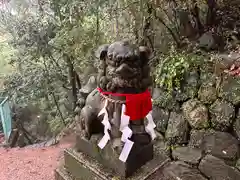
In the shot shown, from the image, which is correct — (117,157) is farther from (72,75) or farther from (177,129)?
(72,75)

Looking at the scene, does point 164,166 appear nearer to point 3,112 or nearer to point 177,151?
point 177,151

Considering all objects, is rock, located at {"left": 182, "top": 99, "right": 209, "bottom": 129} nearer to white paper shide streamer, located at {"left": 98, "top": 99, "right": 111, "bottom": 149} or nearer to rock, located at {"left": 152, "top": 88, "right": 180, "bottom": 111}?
rock, located at {"left": 152, "top": 88, "right": 180, "bottom": 111}

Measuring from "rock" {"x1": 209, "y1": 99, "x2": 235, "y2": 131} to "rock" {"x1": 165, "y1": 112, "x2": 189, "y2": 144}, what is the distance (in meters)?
0.39

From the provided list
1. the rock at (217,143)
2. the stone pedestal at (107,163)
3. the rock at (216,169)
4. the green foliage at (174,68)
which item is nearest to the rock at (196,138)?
the rock at (217,143)

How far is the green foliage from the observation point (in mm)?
3537

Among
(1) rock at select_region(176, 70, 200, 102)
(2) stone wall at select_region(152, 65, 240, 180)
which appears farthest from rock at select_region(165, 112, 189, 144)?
(1) rock at select_region(176, 70, 200, 102)

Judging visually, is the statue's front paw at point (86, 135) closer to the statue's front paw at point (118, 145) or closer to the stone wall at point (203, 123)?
the statue's front paw at point (118, 145)

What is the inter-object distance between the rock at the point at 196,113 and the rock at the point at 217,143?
102mm

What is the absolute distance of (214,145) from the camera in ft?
10.9

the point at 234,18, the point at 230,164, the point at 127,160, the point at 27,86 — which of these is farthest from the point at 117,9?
the point at 127,160

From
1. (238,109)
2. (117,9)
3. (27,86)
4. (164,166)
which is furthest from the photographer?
(27,86)

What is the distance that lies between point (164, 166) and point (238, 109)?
1.58 meters

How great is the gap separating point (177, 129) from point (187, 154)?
0.34 meters

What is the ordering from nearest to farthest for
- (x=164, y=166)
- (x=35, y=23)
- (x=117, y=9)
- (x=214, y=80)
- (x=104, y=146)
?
(x=104, y=146), (x=164, y=166), (x=214, y=80), (x=117, y=9), (x=35, y=23)
